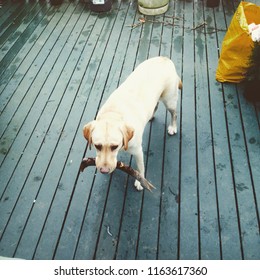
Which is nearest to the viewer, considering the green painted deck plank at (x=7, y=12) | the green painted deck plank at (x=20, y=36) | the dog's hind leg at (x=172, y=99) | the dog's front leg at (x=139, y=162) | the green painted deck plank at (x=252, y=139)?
the dog's front leg at (x=139, y=162)

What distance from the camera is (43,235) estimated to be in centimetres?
268

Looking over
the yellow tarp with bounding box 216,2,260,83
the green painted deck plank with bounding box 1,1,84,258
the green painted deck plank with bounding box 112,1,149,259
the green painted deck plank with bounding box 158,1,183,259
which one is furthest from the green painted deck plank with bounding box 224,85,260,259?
the green painted deck plank with bounding box 1,1,84,258

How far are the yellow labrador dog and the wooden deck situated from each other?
0.35 meters

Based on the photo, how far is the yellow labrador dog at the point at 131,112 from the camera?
2283 mm

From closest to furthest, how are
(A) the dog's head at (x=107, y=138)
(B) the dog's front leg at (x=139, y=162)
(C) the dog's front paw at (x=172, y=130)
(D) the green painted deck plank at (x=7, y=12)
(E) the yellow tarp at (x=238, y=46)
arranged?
(A) the dog's head at (x=107, y=138)
(B) the dog's front leg at (x=139, y=162)
(C) the dog's front paw at (x=172, y=130)
(E) the yellow tarp at (x=238, y=46)
(D) the green painted deck plank at (x=7, y=12)

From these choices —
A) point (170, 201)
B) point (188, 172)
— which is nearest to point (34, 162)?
point (170, 201)

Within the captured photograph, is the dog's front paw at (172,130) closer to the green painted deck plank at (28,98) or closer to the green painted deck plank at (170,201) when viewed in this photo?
the green painted deck plank at (170,201)

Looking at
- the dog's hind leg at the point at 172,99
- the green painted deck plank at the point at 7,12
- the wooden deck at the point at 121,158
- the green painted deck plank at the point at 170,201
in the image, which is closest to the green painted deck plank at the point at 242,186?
the wooden deck at the point at 121,158

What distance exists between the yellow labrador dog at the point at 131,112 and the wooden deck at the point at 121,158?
35cm

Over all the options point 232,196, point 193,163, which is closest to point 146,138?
point 193,163

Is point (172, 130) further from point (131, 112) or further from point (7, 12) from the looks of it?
point (7, 12)

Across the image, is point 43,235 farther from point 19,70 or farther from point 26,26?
point 26,26

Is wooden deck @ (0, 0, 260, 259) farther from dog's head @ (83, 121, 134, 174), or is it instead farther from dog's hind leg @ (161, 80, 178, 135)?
dog's head @ (83, 121, 134, 174)
